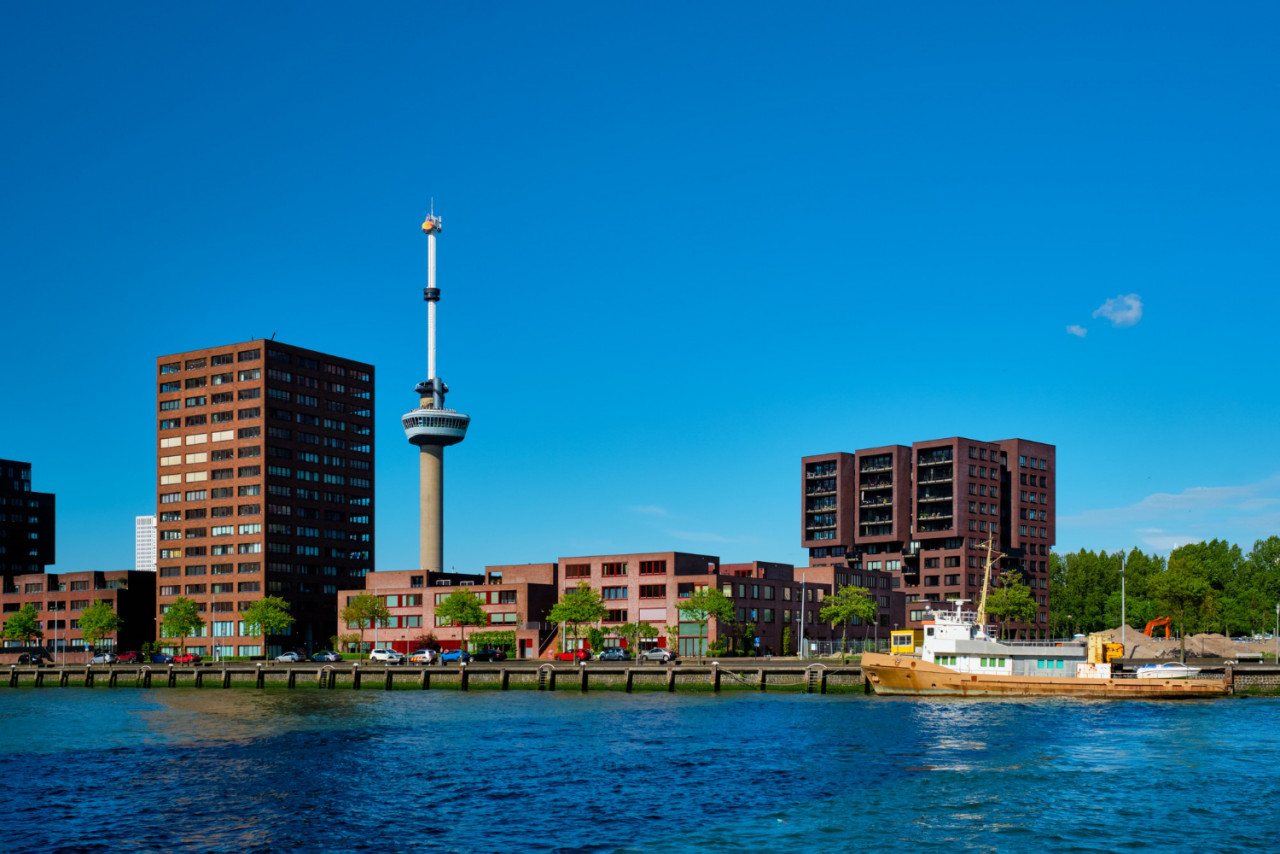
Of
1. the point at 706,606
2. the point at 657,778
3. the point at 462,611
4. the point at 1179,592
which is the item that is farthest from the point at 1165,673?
the point at 462,611

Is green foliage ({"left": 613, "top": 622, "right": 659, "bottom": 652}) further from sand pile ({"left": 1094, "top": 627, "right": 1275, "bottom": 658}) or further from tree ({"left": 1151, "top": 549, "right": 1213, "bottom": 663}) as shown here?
tree ({"left": 1151, "top": 549, "right": 1213, "bottom": 663})

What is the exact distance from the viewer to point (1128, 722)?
86812mm

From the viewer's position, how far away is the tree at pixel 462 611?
183375 millimetres

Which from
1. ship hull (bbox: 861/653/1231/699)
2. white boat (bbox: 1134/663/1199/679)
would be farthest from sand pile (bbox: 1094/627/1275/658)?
ship hull (bbox: 861/653/1231/699)

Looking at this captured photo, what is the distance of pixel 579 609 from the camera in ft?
575

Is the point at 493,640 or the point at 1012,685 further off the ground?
the point at 1012,685

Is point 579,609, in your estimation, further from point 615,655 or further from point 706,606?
point 615,655

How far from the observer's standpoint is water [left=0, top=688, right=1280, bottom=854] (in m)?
48.1

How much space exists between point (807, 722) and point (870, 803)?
105 feet

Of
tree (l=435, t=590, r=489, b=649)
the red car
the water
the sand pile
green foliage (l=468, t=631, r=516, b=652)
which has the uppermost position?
the water

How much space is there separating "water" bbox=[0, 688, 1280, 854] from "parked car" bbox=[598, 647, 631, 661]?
51.3m

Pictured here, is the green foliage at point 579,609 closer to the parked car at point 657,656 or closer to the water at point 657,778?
the parked car at point 657,656

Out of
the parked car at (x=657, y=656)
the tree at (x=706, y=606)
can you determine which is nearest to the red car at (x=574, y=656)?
the parked car at (x=657, y=656)

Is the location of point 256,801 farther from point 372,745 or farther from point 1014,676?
point 1014,676
